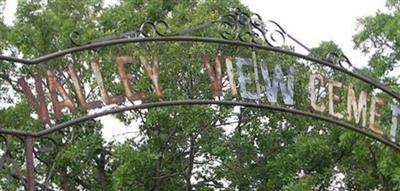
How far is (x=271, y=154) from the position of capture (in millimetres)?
10477

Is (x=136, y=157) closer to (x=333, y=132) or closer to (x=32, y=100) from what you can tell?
(x=333, y=132)

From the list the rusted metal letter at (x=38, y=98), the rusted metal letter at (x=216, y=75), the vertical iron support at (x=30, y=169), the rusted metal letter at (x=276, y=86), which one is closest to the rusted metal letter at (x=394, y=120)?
the rusted metal letter at (x=276, y=86)

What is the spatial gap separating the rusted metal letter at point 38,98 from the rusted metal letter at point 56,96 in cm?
6

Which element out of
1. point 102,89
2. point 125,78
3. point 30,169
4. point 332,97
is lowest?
point 30,169

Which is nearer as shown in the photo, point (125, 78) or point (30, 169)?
point (30, 169)

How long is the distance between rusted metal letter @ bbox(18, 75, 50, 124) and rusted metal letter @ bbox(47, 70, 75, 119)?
0.06m

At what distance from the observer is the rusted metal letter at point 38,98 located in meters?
4.91

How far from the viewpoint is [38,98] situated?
4.92 metres

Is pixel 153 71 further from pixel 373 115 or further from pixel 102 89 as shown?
pixel 373 115

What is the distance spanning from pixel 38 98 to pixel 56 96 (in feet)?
0.45

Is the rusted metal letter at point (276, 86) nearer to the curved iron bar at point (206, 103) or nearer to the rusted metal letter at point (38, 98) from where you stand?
the curved iron bar at point (206, 103)

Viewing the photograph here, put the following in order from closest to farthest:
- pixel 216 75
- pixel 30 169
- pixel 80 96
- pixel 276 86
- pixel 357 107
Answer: pixel 30 169
pixel 80 96
pixel 216 75
pixel 276 86
pixel 357 107

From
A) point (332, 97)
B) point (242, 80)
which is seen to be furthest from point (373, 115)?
point (242, 80)

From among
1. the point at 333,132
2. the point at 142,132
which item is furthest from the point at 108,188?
the point at 333,132
